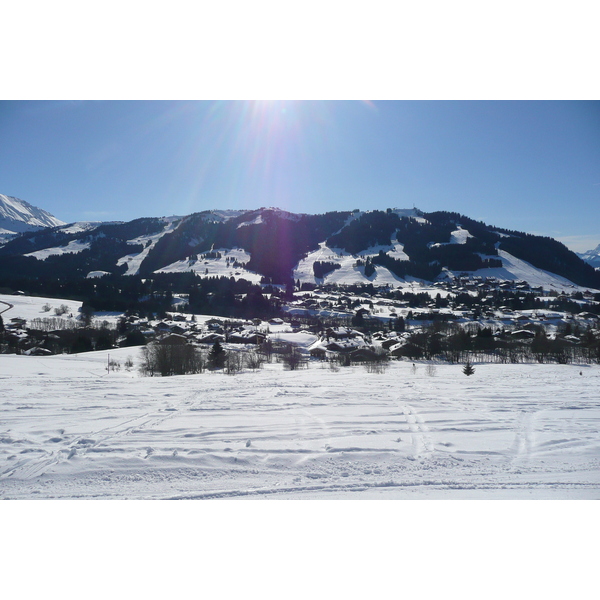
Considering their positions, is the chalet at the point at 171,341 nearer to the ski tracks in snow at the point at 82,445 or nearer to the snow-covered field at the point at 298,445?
the snow-covered field at the point at 298,445

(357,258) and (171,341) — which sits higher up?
(357,258)

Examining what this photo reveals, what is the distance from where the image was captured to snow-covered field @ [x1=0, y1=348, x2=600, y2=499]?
5258 mm

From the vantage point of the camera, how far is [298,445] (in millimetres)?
6488

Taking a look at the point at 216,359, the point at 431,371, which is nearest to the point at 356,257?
the point at 216,359

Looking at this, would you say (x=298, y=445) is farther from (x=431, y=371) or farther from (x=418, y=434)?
(x=431, y=371)

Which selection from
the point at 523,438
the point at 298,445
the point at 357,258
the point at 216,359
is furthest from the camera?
the point at 357,258

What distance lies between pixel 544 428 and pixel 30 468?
1050cm

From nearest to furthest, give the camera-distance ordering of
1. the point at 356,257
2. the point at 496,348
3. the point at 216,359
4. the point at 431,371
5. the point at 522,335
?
1. the point at 431,371
2. the point at 216,359
3. the point at 496,348
4. the point at 522,335
5. the point at 356,257

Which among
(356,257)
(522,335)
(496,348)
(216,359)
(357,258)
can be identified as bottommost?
(216,359)

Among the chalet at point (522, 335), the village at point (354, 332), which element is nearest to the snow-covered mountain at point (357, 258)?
the village at point (354, 332)

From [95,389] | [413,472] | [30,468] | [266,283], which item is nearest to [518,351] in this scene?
[413,472]

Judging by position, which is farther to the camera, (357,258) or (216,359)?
(357,258)

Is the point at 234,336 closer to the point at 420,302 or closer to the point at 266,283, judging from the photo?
the point at 420,302

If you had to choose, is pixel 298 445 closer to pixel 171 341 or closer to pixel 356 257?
pixel 171 341
